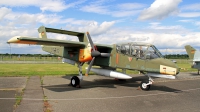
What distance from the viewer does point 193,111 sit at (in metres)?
7.81

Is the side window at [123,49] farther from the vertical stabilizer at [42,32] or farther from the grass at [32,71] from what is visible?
the grass at [32,71]

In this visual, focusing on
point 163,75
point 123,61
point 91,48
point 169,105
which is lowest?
point 169,105

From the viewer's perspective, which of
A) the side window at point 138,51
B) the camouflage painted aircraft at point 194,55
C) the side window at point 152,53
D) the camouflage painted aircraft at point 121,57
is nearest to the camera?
the camouflage painted aircraft at point 121,57

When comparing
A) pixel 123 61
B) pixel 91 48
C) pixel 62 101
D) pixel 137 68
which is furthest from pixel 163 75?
pixel 62 101

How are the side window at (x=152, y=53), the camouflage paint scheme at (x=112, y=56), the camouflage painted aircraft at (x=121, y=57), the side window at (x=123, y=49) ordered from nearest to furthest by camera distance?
1. the camouflage paint scheme at (x=112, y=56)
2. the camouflage painted aircraft at (x=121, y=57)
3. the side window at (x=152, y=53)
4. the side window at (x=123, y=49)

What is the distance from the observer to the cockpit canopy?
12332mm

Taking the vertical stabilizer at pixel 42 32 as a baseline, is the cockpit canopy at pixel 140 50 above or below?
below

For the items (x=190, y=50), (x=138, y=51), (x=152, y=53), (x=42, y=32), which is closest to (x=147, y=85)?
(x=152, y=53)

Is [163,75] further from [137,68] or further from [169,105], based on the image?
[169,105]

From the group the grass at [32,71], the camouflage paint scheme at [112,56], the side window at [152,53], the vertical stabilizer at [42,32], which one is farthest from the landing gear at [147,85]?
the grass at [32,71]

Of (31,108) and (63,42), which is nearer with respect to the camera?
(31,108)

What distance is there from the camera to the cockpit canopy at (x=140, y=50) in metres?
12.3

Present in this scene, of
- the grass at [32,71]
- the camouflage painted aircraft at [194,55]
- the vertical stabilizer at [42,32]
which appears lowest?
the grass at [32,71]

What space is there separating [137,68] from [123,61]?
1182mm
